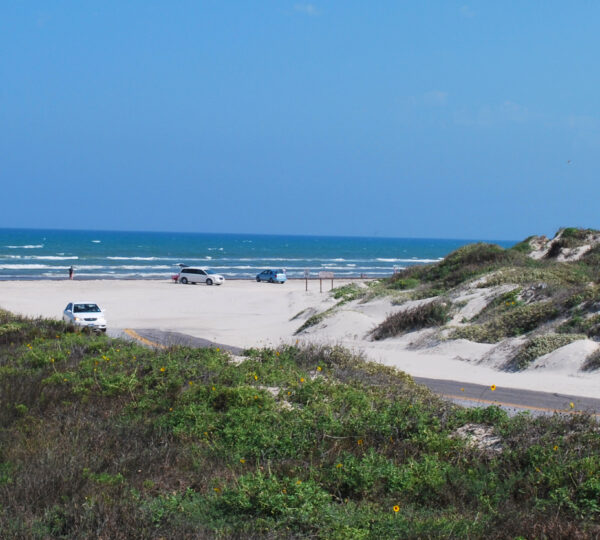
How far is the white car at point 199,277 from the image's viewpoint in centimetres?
6191

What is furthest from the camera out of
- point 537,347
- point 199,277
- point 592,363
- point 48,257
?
point 48,257

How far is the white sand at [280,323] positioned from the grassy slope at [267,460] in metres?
6.99

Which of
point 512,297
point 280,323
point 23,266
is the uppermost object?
point 512,297

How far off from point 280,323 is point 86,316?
903 centimetres

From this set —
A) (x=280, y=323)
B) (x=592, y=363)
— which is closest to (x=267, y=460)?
(x=592, y=363)

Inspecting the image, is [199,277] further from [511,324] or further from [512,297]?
[511,324]

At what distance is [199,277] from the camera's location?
62500mm

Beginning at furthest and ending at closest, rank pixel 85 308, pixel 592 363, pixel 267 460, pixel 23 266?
pixel 23 266
pixel 85 308
pixel 592 363
pixel 267 460

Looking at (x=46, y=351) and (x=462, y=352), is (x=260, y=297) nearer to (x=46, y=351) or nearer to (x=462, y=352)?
(x=462, y=352)

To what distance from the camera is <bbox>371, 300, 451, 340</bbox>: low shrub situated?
2459 centimetres

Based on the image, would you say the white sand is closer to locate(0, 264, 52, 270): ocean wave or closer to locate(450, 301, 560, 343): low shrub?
locate(450, 301, 560, 343): low shrub


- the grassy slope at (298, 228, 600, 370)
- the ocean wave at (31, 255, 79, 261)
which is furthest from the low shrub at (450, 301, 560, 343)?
the ocean wave at (31, 255, 79, 261)

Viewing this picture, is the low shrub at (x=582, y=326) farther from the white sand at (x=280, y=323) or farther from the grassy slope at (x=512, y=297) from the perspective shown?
the white sand at (x=280, y=323)

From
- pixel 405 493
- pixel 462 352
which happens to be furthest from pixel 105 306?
pixel 405 493
